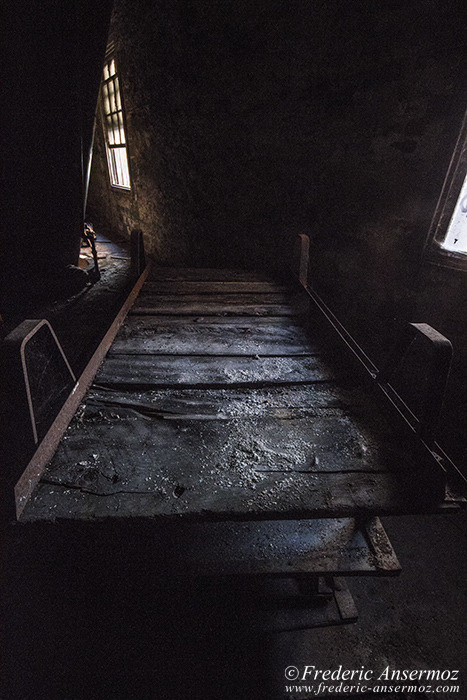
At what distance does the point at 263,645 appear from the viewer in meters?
1.91

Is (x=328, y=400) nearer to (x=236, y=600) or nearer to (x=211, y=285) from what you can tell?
(x=236, y=600)

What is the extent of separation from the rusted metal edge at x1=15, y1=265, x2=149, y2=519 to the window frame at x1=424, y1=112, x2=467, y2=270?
307 cm

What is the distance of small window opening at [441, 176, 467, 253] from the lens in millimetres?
2996

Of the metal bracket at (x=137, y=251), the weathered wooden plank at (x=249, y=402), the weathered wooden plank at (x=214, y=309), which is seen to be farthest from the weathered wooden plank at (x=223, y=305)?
the weathered wooden plank at (x=249, y=402)

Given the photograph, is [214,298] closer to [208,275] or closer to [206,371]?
[208,275]

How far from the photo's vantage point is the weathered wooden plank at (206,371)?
1.94 metres

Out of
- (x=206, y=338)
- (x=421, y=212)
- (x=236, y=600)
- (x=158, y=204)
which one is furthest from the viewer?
(x=158, y=204)

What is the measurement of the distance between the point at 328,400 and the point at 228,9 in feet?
14.6

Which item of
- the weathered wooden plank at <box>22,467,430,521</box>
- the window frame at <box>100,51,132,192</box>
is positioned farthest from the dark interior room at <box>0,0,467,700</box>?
the window frame at <box>100,51,132,192</box>

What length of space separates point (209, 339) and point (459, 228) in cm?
259

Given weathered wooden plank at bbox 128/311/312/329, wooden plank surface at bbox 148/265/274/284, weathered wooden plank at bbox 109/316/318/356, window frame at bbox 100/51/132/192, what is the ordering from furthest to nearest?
window frame at bbox 100/51/132/192
wooden plank surface at bbox 148/265/274/284
weathered wooden plank at bbox 128/311/312/329
weathered wooden plank at bbox 109/316/318/356

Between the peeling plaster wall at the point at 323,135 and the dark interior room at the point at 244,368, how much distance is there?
2 centimetres

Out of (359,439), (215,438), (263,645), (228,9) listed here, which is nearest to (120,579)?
(263,645)

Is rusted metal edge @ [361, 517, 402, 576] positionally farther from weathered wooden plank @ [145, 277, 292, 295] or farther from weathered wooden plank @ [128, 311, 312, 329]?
weathered wooden plank @ [145, 277, 292, 295]
